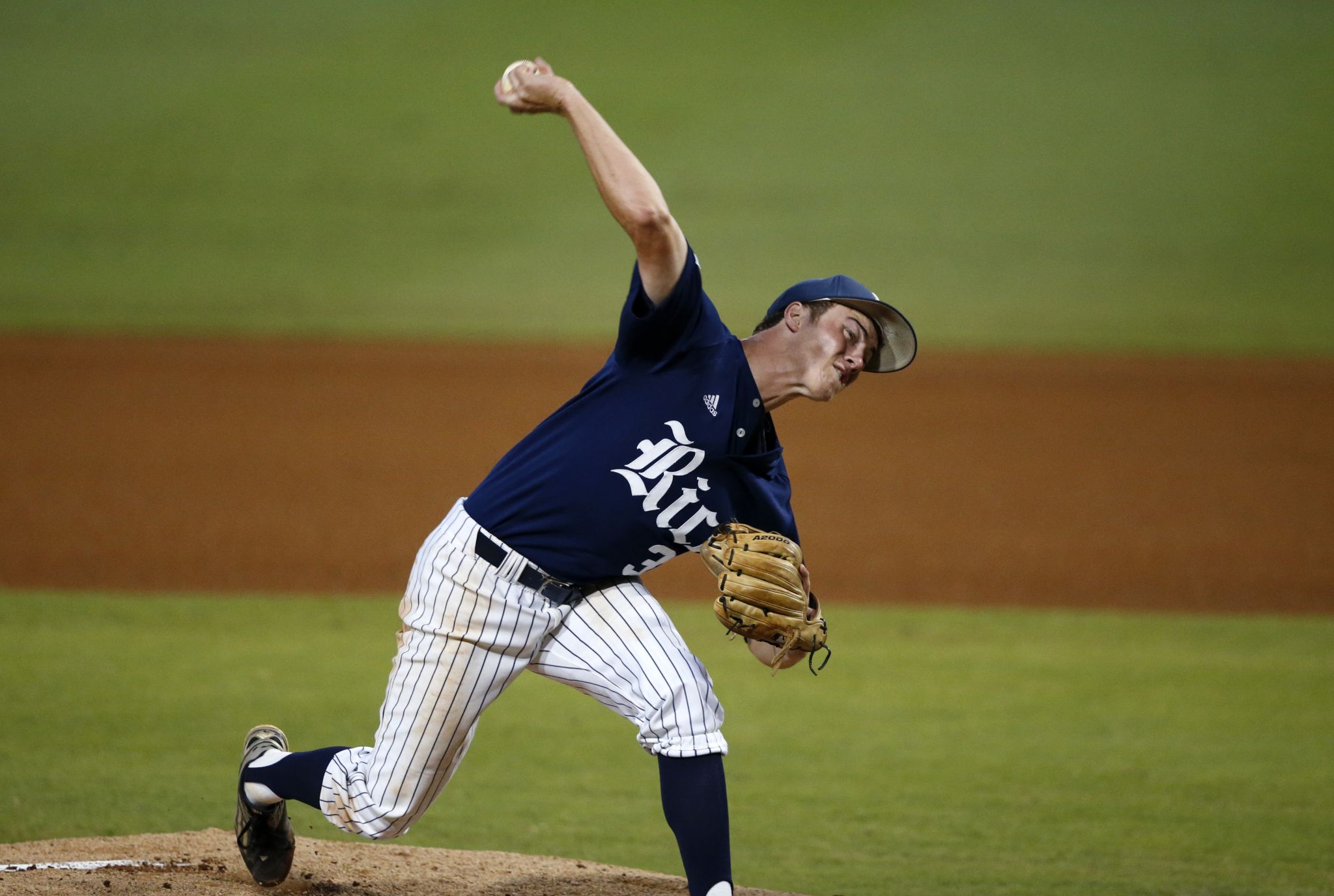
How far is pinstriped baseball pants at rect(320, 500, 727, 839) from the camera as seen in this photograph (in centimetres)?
282

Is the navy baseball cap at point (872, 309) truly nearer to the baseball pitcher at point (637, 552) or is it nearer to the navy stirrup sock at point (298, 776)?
the baseball pitcher at point (637, 552)

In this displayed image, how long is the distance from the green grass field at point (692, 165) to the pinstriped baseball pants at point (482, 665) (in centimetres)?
1199

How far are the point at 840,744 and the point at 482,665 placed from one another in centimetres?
270

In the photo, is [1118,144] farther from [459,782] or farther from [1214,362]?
[459,782]

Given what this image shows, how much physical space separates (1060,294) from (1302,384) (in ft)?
12.0

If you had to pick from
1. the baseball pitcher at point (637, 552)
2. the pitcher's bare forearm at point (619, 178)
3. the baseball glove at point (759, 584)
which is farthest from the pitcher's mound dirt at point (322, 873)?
the pitcher's bare forearm at point (619, 178)

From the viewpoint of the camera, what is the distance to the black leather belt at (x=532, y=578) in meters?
2.85

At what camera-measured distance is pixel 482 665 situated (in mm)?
2881

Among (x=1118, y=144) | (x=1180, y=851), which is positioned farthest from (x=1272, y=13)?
(x=1180, y=851)

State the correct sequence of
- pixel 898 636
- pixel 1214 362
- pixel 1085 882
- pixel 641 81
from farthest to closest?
pixel 641 81, pixel 1214 362, pixel 898 636, pixel 1085 882

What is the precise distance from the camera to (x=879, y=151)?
19.5m

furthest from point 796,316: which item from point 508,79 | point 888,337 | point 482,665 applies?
point 482,665

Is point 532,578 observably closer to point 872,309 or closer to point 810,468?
point 872,309

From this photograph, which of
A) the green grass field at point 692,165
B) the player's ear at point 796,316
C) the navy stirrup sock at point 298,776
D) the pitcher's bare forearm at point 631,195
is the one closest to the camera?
the pitcher's bare forearm at point 631,195
